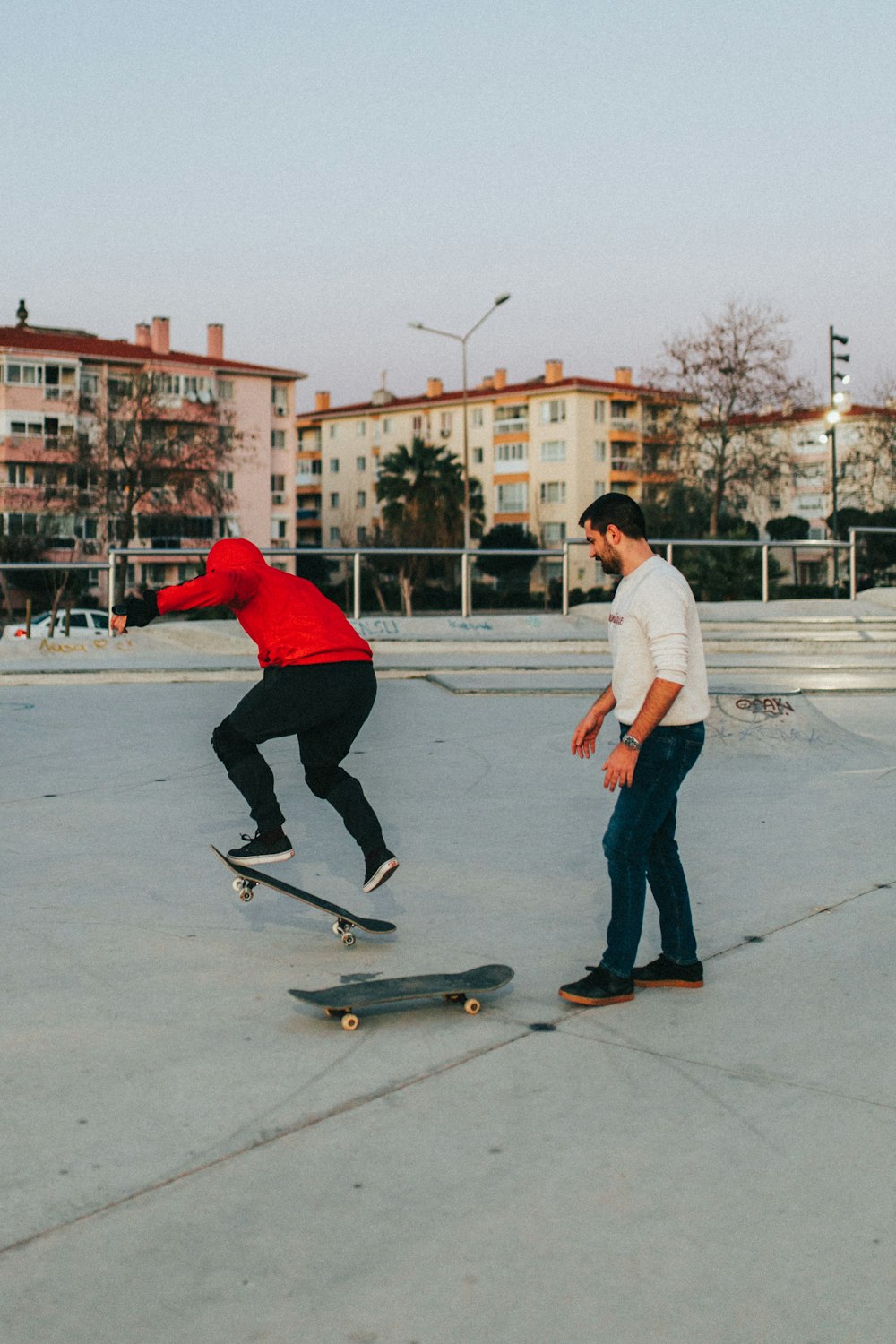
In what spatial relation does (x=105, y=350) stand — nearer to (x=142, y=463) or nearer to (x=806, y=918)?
(x=142, y=463)

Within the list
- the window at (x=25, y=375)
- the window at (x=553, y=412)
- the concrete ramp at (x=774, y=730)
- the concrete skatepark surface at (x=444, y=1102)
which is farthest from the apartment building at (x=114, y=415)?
the concrete skatepark surface at (x=444, y=1102)

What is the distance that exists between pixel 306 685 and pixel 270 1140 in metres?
2.32

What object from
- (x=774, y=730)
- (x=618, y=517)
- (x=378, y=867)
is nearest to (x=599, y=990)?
(x=378, y=867)

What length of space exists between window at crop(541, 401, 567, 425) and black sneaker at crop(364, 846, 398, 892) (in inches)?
3776

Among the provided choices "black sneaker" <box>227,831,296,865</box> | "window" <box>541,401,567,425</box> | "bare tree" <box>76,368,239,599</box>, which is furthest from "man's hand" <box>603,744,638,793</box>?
"window" <box>541,401,567,425</box>

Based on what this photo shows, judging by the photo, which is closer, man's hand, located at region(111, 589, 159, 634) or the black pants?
man's hand, located at region(111, 589, 159, 634)

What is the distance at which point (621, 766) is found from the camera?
4.02 meters

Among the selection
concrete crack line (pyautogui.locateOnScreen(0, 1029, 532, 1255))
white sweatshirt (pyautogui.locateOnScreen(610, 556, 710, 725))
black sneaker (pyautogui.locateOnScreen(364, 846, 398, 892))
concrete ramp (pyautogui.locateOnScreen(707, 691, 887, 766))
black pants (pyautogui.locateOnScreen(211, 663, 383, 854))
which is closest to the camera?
concrete crack line (pyautogui.locateOnScreen(0, 1029, 532, 1255))

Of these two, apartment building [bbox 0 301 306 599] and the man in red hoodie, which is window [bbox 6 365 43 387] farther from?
the man in red hoodie

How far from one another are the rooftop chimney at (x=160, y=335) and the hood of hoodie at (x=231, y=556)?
8566 centimetres

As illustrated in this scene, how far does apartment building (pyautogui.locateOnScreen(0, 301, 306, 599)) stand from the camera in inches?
2527

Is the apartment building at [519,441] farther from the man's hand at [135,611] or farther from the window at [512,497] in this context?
the man's hand at [135,611]

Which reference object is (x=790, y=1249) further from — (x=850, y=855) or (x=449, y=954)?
(x=850, y=855)

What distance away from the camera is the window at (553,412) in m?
98.8
